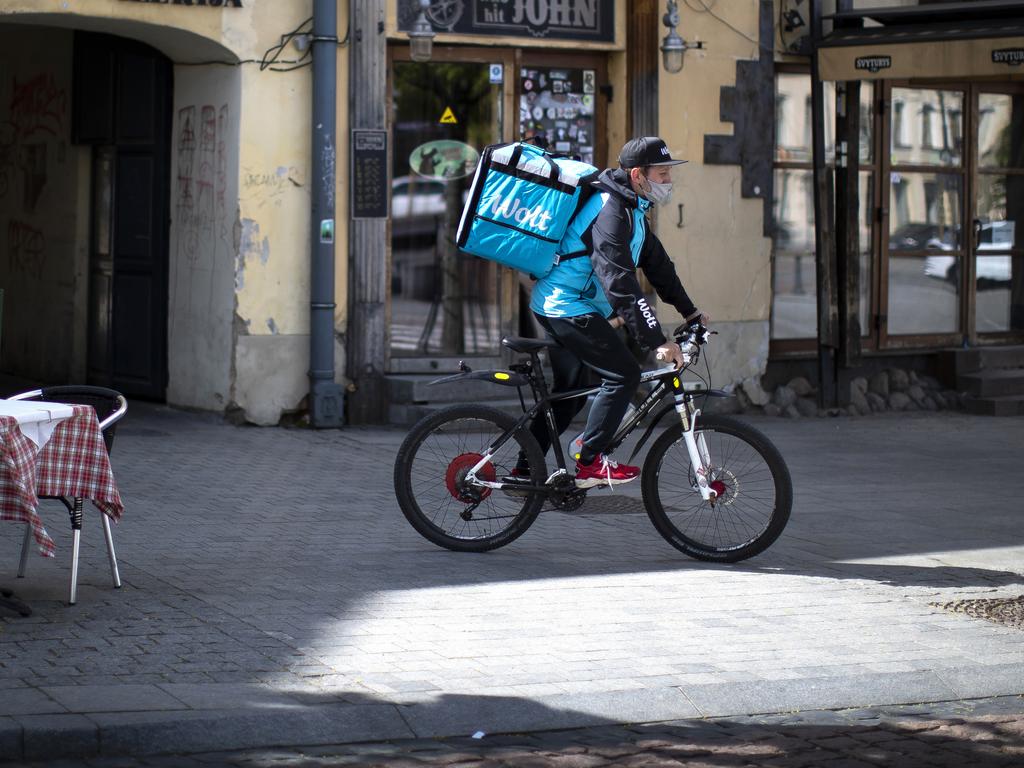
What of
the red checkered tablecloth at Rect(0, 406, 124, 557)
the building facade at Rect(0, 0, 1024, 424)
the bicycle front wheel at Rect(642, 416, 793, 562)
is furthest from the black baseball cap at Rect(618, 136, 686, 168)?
the building facade at Rect(0, 0, 1024, 424)

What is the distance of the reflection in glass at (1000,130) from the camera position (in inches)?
616

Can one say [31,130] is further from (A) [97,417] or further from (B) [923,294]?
(A) [97,417]

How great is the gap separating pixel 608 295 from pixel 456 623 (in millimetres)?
1807

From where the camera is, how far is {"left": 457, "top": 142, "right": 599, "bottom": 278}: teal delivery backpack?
7730 millimetres

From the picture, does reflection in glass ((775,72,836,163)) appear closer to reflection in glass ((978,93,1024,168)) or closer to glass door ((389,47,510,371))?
reflection in glass ((978,93,1024,168))

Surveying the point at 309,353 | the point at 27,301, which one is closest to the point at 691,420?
the point at 309,353

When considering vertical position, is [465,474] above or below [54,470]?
below

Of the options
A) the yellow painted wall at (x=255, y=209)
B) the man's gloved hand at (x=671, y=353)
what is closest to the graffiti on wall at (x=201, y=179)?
the yellow painted wall at (x=255, y=209)

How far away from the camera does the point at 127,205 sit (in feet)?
45.2

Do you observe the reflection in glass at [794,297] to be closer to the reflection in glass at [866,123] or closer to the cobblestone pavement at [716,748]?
the reflection in glass at [866,123]

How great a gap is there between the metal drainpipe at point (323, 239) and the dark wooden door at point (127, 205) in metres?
1.52

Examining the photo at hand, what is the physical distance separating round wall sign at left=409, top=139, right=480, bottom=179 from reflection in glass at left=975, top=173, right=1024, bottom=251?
17.0 feet

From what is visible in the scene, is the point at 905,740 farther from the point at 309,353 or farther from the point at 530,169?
the point at 309,353

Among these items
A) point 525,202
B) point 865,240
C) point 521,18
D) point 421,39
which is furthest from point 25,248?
point 525,202
